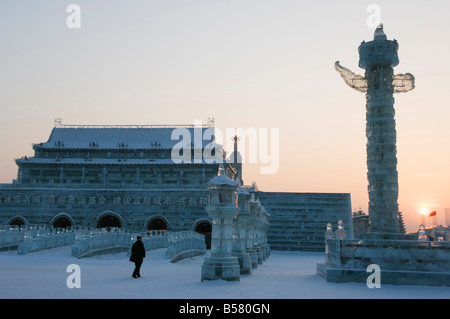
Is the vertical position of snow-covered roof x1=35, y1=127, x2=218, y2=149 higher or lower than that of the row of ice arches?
higher

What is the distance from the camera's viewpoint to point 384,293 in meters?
12.1

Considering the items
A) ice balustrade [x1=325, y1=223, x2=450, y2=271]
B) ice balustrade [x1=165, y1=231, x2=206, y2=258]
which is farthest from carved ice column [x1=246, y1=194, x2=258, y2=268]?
ice balustrade [x1=325, y1=223, x2=450, y2=271]

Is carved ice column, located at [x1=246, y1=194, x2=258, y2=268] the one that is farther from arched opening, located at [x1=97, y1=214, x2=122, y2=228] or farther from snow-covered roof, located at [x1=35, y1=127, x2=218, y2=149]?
snow-covered roof, located at [x1=35, y1=127, x2=218, y2=149]

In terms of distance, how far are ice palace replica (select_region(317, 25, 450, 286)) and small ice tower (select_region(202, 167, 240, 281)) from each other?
334cm

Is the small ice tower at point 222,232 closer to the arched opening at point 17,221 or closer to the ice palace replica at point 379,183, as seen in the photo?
the ice palace replica at point 379,183

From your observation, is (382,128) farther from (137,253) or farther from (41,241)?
(41,241)

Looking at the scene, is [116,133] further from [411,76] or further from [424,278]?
[424,278]

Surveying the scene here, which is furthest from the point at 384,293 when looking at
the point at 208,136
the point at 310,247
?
the point at 208,136

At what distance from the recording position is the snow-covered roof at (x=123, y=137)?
48812 mm

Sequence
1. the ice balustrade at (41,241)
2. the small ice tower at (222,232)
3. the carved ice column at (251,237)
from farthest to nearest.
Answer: the carved ice column at (251,237) < the ice balustrade at (41,241) < the small ice tower at (222,232)

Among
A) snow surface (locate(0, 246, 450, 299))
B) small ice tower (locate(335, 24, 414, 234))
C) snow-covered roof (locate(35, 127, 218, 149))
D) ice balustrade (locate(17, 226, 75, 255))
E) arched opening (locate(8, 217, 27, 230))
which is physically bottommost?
snow surface (locate(0, 246, 450, 299))

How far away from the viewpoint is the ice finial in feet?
66.0

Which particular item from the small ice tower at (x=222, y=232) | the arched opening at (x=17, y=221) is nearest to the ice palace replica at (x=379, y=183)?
the small ice tower at (x=222, y=232)
